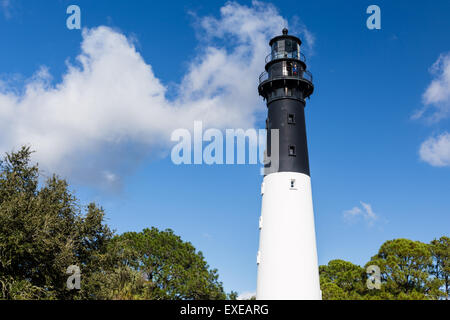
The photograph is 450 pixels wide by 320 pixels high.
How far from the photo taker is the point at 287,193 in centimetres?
3195

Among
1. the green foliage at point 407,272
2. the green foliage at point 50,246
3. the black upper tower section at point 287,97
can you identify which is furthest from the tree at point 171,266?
the black upper tower section at point 287,97

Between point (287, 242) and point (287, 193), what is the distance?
12.2 ft

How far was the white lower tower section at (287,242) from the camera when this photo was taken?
3011 centimetres

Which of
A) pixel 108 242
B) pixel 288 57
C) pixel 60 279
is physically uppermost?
pixel 288 57

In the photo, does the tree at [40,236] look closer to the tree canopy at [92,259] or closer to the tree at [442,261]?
the tree canopy at [92,259]

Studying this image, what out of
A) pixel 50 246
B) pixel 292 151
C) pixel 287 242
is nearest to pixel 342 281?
pixel 287 242

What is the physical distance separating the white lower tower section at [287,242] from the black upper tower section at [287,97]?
56.9 inches

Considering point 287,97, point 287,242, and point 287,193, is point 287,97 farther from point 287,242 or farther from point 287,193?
point 287,242

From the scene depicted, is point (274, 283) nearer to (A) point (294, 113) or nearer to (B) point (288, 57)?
(A) point (294, 113)

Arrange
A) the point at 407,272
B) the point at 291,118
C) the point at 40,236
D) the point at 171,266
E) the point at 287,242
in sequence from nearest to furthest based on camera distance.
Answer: the point at 40,236, the point at 287,242, the point at 291,118, the point at 407,272, the point at 171,266

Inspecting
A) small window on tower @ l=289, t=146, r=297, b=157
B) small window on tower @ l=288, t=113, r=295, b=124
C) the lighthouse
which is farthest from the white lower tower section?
small window on tower @ l=288, t=113, r=295, b=124

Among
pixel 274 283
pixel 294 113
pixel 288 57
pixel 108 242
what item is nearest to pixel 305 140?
pixel 294 113
